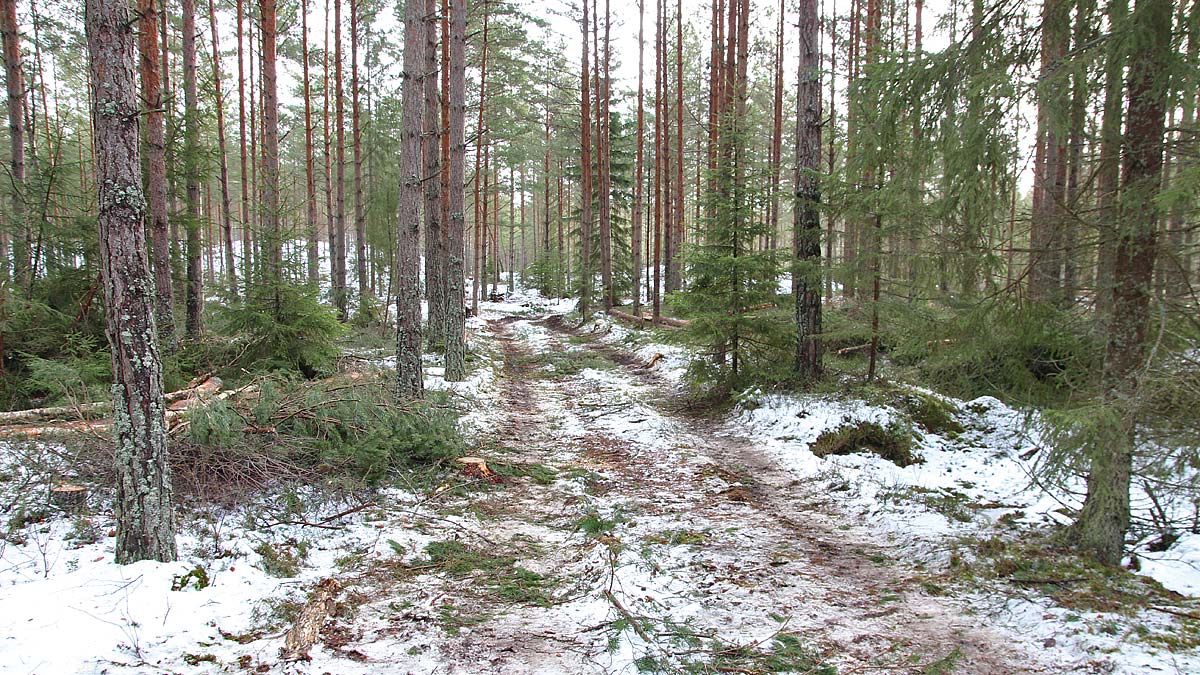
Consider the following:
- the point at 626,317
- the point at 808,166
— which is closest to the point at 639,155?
the point at 626,317

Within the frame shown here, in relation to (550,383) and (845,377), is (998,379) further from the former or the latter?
(550,383)

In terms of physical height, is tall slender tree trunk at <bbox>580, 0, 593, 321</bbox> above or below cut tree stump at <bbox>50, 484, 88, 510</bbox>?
above

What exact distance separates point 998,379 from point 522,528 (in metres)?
4.71

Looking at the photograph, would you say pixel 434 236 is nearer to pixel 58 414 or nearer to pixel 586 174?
pixel 58 414

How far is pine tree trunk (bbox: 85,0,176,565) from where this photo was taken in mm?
3540

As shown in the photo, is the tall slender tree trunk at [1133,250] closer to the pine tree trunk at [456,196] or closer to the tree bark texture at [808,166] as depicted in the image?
the tree bark texture at [808,166]

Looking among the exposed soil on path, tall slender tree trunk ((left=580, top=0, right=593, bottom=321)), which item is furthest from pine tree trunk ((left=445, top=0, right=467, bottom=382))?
tall slender tree trunk ((left=580, top=0, right=593, bottom=321))

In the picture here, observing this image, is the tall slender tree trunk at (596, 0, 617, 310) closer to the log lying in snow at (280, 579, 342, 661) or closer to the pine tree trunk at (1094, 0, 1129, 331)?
the pine tree trunk at (1094, 0, 1129, 331)

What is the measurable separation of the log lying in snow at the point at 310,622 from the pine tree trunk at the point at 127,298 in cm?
102

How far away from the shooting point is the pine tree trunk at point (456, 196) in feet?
38.9

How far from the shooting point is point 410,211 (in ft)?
28.4

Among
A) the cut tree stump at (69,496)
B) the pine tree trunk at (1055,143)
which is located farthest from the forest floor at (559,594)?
the pine tree trunk at (1055,143)

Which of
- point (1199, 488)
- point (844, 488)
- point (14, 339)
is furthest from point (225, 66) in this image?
point (1199, 488)

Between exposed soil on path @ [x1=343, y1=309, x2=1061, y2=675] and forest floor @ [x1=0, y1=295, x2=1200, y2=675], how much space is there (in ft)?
0.06
